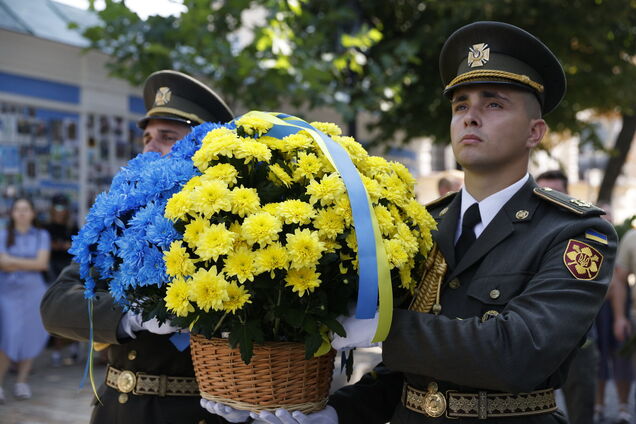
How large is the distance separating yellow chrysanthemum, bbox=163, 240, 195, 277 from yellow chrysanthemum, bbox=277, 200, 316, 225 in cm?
27

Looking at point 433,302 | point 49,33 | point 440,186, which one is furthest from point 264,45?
point 433,302

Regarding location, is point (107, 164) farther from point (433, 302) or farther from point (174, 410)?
point (433, 302)

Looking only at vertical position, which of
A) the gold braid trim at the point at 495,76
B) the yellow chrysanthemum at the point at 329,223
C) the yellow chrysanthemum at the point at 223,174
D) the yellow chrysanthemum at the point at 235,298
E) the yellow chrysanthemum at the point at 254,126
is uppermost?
the gold braid trim at the point at 495,76

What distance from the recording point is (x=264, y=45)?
285 inches

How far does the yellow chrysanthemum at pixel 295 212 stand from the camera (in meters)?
1.90

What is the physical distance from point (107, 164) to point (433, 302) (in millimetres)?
9300

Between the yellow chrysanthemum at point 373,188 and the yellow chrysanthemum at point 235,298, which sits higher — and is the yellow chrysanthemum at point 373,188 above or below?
above

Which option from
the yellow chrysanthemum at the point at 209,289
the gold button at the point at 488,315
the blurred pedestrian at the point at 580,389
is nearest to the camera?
the yellow chrysanthemum at the point at 209,289

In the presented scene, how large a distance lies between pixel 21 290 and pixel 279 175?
20.9 ft

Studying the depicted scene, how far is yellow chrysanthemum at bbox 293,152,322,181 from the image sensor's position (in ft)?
6.66

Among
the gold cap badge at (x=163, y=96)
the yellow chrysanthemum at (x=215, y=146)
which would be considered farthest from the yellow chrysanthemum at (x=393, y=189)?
the gold cap badge at (x=163, y=96)

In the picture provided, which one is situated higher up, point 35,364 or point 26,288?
point 26,288

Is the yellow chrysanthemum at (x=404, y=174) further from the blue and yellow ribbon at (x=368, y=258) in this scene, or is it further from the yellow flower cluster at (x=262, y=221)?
the blue and yellow ribbon at (x=368, y=258)

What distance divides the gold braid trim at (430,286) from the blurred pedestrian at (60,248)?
23.1 feet
